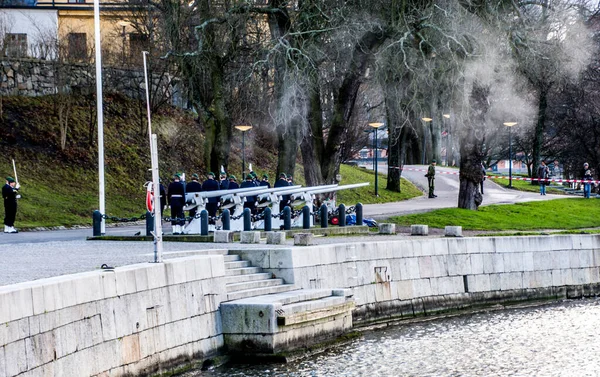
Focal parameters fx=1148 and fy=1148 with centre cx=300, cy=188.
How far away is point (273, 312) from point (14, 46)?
98.8ft

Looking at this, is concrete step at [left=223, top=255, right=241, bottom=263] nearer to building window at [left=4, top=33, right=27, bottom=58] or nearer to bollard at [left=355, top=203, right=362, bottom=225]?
bollard at [left=355, top=203, right=362, bottom=225]

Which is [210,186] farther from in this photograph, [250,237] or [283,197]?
[250,237]

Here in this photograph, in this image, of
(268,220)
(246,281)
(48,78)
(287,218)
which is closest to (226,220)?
→ (268,220)

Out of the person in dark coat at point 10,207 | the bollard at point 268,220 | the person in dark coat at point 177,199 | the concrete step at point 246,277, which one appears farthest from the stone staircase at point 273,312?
the person in dark coat at point 10,207

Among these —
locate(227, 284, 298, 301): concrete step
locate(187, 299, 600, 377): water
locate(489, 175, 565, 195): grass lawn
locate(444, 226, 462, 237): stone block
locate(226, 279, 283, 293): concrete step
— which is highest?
locate(489, 175, 565, 195): grass lawn

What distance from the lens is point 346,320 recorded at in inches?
816

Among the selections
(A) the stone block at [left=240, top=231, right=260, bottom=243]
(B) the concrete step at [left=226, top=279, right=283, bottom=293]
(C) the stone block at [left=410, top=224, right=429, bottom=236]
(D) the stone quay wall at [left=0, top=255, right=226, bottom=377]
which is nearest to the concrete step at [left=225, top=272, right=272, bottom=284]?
(B) the concrete step at [left=226, top=279, right=283, bottom=293]

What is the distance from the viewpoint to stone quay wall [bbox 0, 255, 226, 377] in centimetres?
1303

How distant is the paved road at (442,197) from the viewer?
3880 cm

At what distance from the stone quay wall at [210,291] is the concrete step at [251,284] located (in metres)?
0.29

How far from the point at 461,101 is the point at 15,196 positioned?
496 inches

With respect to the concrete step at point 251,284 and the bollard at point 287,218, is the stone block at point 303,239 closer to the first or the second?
the concrete step at point 251,284

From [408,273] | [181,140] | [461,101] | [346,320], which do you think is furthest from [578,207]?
[346,320]

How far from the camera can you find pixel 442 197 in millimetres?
49688
